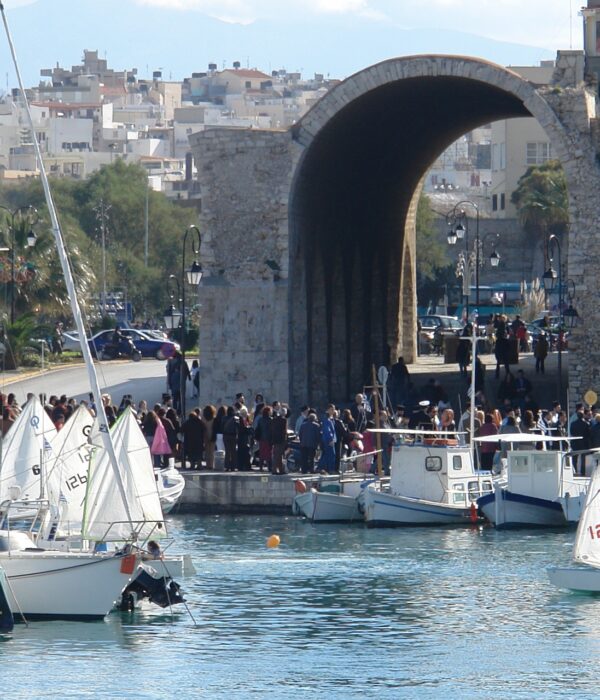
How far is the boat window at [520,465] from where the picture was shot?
32.6 meters

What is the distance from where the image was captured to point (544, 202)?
85.5 m

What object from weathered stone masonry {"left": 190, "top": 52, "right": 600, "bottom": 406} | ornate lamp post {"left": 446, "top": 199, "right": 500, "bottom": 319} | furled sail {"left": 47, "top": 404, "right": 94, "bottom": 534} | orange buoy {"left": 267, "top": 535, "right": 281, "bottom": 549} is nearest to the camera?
furled sail {"left": 47, "top": 404, "right": 94, "bottom": 534}

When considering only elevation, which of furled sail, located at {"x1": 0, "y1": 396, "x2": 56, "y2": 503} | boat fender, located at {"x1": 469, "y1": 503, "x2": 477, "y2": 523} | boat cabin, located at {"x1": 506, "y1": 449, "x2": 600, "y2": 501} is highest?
furled sail, located at {"x1": 0, "y1": 396, "x2": 56, "y2": 503}

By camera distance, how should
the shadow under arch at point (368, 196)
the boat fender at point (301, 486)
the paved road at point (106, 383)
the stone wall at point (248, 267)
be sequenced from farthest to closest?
1. the paved road at point (106, 383)
2. the stone wall at point (248, 267)
3. the shadow under arch at point (368, 196)
4. the boat fender at point (301, 486)

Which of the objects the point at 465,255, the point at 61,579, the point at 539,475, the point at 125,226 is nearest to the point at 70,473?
the point at 61,579

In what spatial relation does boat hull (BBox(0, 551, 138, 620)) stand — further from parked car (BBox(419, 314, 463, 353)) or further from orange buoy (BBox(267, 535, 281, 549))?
parked car (BBox(419, 314, 463, 353))

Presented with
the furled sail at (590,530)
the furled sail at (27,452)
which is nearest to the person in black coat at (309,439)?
A: the furled sail at (27,452)

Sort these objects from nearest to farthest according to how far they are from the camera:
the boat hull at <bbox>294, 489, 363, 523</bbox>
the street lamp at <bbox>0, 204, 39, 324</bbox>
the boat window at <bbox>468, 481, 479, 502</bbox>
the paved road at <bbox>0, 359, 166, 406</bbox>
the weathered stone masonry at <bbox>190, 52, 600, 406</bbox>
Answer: the boat window at <bbox>468, 481, 479, 502</bbox>, the boat hull at <bbox>294, 489, 363, 523</bbox>, the weathered stone masonry at <bbox>190, 52, 600, 406</bbox>, the paved road at <bbox>0, 359, 166, 406</bbox>, the street lamp at <bbox>0, 204, 39, 324</bbox>

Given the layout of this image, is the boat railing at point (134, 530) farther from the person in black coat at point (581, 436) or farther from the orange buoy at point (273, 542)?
the person in black coat at point (581, 436)

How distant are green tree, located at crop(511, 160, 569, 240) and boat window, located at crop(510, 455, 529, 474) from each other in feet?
174

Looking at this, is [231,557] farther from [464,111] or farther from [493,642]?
[464,111]

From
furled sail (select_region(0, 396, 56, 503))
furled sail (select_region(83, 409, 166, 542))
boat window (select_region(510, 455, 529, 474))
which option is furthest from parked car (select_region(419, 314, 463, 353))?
furled sail (select_region(83, 409, 166, 542))

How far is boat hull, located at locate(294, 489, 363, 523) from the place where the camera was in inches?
1320

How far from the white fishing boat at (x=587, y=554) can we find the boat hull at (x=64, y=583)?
601cm
